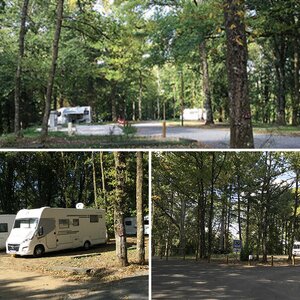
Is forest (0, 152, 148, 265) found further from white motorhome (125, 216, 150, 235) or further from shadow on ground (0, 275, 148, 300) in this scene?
shadow on ground (0, 275, 148, 300)

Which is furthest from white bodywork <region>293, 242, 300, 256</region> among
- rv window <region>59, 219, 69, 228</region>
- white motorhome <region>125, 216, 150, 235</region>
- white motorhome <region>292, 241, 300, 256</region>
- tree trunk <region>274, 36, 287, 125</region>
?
tree trunk <region>274, 36, 287, 125</region>

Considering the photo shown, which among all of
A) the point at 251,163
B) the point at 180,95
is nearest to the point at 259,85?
the point at 180,95

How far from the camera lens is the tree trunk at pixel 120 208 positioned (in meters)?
4.12

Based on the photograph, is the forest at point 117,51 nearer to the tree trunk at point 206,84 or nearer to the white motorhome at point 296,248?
the tree trunk at point 206,84

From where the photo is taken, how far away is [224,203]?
3924 mm

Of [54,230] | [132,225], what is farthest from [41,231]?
[132,225]

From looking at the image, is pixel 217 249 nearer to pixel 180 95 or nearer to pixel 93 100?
pixel 180 95

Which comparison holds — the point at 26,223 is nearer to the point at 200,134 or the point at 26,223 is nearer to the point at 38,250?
the point at 38,250

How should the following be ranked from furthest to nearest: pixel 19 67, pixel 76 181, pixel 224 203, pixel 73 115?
pixel 73 115 < pixel 19 67 < pixel 76 181 < pixel 224 203

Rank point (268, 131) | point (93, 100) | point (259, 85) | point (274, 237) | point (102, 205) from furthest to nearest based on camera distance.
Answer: point (259, 85), point (93, 100), point (268, 131), point (102, 205), point (274, 237)

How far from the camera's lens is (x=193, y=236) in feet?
12.9

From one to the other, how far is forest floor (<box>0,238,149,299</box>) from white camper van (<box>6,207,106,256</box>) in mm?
81

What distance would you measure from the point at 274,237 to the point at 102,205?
5.11 feet

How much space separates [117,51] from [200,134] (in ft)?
4.77
